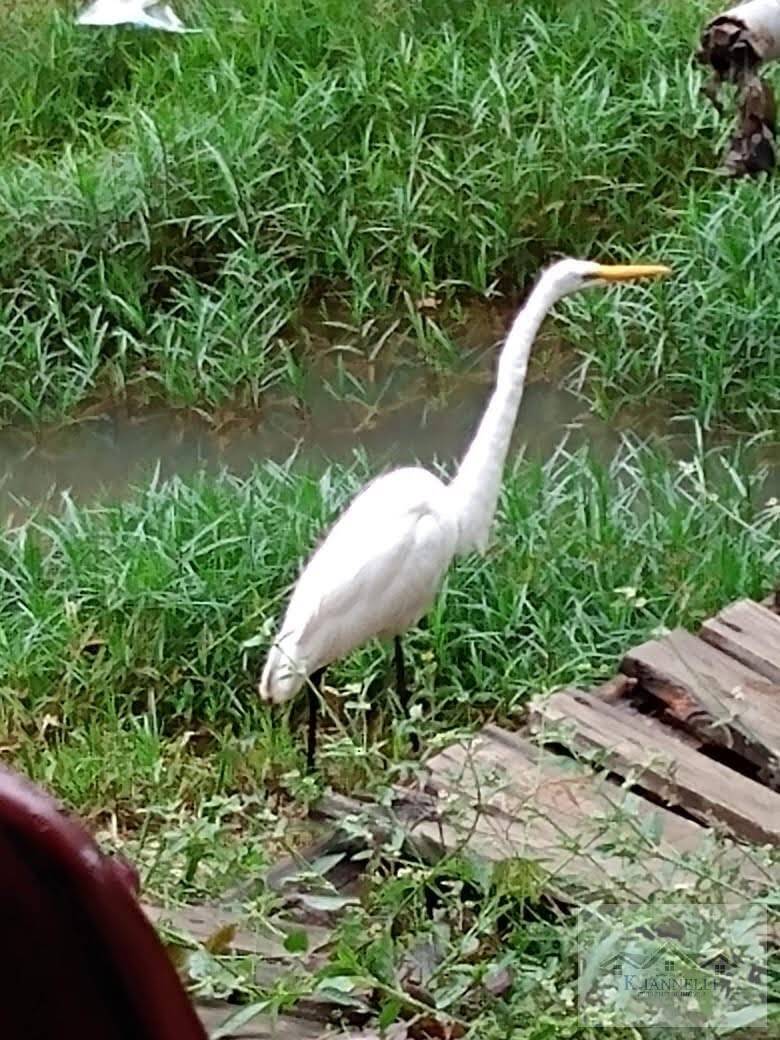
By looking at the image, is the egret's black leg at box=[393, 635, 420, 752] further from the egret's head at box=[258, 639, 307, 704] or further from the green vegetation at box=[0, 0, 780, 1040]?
the egret's head at box=[258, 639, 307, 704]

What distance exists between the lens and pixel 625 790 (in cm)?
143

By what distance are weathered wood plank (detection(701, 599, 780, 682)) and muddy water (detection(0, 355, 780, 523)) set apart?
1.34 m

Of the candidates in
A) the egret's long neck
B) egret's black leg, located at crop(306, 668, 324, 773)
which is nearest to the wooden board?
egret's black leg, located at crop(306, 668, 324, 773)

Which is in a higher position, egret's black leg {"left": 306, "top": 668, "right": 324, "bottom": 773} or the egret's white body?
the egret's white body

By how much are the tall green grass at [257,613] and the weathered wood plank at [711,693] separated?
0.40 m

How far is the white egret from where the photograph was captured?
2242 millimetres

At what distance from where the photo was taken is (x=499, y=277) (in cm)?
404

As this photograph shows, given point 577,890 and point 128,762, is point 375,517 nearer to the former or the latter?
point 128,762

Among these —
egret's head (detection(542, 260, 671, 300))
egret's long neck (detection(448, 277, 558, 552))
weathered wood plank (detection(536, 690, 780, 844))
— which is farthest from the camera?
egret's head (detection(542, 260, 671, 300))

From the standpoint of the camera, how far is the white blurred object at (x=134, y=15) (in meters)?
4.61

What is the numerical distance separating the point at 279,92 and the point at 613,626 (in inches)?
86.2

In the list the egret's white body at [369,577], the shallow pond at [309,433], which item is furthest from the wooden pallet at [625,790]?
the shallow pond at [309,433]

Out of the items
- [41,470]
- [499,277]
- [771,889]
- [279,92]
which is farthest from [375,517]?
[279,92]

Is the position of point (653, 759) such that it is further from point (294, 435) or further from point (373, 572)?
point (294, 435)
